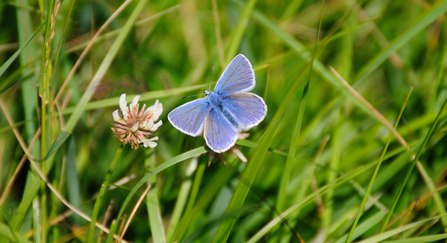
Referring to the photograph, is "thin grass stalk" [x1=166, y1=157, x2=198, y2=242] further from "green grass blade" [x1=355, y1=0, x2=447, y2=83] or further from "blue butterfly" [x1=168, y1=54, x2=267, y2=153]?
"green grass blade" [x1=355, y1=0, x2=447, y2=83]

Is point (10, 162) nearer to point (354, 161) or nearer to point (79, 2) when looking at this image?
point (79, 2)

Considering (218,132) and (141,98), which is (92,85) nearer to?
(141,98)

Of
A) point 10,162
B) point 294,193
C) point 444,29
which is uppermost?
point 10,162

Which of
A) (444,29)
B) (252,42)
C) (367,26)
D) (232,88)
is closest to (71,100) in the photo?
(232,88)

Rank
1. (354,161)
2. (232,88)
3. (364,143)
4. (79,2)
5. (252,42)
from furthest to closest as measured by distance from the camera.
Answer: (252,42) < (79,2) < (364,143) < (354,161) < (232,88)

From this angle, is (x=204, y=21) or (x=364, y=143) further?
(x=204, y=21)

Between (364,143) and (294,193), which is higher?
(294,193)

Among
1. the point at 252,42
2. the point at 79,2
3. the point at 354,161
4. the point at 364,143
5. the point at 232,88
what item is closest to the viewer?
the point at 232,88

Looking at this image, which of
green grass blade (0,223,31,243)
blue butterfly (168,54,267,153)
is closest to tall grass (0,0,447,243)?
green grass blade (0,223,31,243)

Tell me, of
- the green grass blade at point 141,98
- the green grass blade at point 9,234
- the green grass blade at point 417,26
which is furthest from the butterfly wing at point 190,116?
the green grass blade at point 417,26
